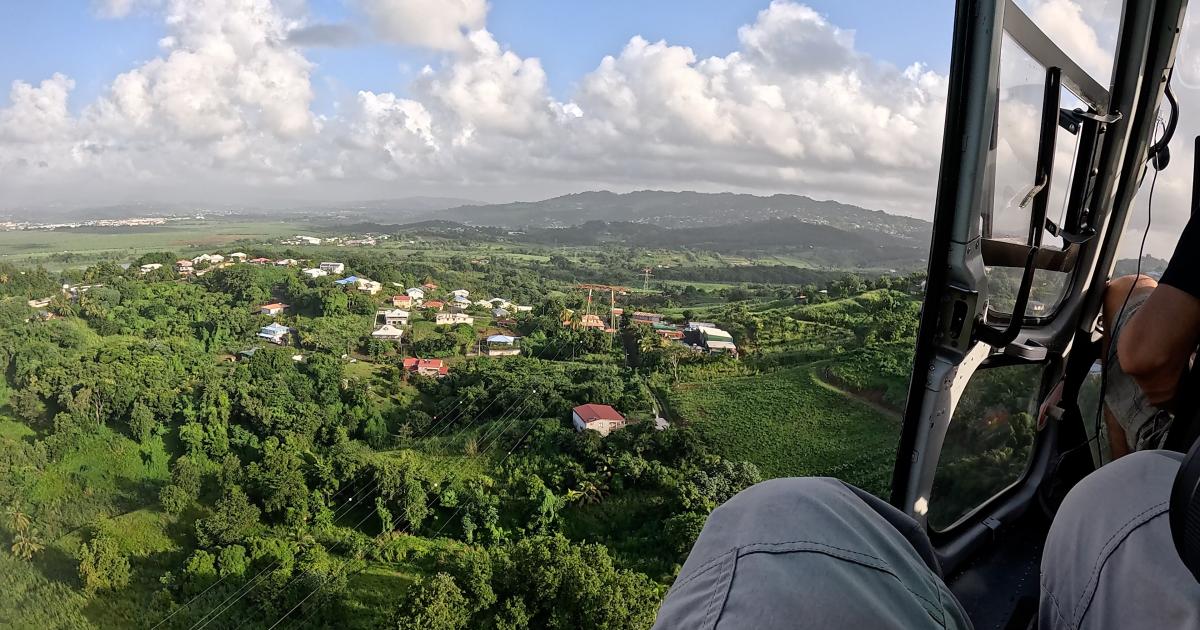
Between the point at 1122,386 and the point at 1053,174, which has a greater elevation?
the point at 1053,174

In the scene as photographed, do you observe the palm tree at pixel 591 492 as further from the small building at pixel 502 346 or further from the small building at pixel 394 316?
the small building at pixel 394 316

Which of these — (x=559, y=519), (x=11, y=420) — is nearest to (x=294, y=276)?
(x=11, y=420)

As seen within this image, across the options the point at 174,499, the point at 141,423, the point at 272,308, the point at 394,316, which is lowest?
the point at 174,499

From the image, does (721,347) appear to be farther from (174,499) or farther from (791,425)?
(174,499)

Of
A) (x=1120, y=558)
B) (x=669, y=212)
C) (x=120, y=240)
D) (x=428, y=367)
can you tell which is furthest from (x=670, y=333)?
(x=669, y=212)

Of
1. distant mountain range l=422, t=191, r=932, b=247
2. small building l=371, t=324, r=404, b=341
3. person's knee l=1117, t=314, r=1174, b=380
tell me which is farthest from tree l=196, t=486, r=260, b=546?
distant mountain range l=422, t=191, r=932, b=247

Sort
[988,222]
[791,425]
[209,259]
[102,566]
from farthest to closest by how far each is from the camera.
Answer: [209,259]
[791,425]
[102,566]
[988,222]

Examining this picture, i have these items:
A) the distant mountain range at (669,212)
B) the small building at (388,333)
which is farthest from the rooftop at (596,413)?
the distant mountain range at (669,212)
